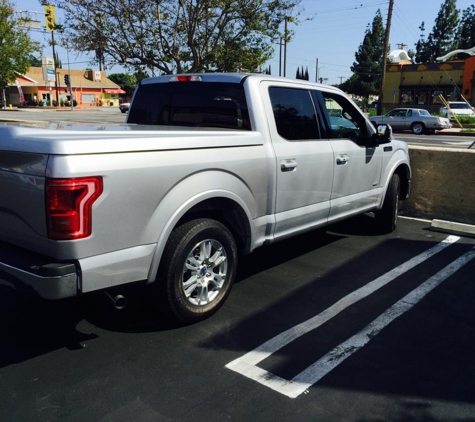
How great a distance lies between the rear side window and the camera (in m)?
4.29

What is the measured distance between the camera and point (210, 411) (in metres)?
2.72

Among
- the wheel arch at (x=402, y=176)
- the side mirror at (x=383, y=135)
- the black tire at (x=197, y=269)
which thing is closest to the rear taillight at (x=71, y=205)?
the black tire at (x=197, y=269)

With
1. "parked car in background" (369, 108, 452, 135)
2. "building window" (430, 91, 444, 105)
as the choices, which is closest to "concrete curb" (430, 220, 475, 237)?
"parked car in background" (369, 108, 452, 135)

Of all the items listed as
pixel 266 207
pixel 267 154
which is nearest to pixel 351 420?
pixel 266 207

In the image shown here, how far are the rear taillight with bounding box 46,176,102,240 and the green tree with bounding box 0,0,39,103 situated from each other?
3737 cm

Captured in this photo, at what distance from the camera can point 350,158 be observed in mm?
5137

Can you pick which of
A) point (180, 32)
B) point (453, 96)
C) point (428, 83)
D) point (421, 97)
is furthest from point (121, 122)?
point (421, 97)

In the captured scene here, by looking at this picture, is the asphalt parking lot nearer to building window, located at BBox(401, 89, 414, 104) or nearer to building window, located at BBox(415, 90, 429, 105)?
building window, located at BBox(415, 90, 429, 105)

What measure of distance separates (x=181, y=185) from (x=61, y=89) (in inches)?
3082

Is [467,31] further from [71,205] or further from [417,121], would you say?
[71,205]

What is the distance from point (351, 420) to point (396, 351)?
88 cm

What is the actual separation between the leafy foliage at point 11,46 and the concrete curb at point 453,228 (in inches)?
1435

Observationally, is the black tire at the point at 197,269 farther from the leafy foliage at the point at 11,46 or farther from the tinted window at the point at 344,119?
the leafy foliage at the point at 11,46

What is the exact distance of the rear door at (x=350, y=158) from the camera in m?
5.00
